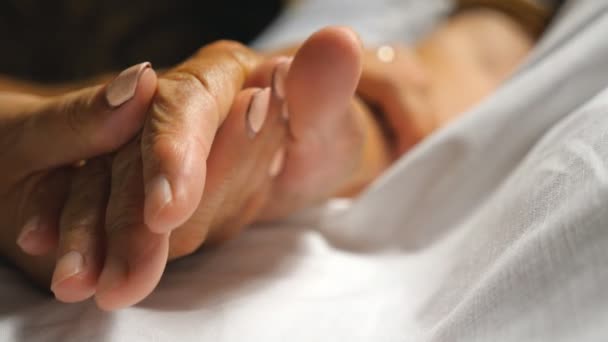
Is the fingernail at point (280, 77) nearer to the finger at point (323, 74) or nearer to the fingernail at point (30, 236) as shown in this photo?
the finger at point (323, 74)

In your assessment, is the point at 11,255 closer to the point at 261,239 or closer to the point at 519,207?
the point at 261,239

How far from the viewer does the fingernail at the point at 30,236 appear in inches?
15.9

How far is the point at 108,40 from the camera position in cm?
119

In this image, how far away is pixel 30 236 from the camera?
41 centimetres

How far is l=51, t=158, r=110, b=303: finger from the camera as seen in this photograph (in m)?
0.35

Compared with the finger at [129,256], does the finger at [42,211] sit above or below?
below

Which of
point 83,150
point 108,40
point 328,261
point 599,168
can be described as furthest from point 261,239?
point 108,40

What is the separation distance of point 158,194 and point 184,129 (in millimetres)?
53

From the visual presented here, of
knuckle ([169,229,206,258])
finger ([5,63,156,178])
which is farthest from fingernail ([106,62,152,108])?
knuckle ([169,229,206,258])

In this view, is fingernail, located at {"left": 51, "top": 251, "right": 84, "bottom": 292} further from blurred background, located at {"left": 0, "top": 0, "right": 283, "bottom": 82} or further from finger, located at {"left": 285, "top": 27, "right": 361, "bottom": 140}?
blurred background, located at {"left": 0, "top": 0, "right": 283, "bottom": 82}

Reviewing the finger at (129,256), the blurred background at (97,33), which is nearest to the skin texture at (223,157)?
the finger at (129,256)

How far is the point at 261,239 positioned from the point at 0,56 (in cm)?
91

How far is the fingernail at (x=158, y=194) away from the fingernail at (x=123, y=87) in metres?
0.08

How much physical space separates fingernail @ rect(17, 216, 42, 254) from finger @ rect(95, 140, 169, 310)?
65 mm
